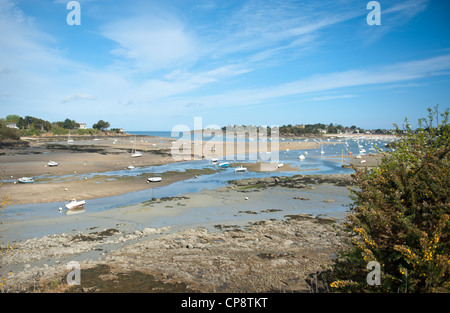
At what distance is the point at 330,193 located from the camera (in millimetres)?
36812

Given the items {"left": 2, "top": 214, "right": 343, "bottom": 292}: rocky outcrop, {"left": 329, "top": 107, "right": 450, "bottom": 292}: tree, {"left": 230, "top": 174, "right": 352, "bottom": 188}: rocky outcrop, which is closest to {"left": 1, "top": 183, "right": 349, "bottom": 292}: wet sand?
{"left": 2, "top": 214, "right": 343, "bottom": 292}: rocky outcrop

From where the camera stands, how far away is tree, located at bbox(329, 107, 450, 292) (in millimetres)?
6695

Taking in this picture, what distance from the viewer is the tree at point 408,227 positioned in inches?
264

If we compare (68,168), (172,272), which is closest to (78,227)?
(172,272)

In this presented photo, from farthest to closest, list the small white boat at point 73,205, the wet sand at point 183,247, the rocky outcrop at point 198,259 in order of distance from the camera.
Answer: the small white boat at point 73,205 → the wet sand at point 183,247 → the rocky outcrop at point 198,259

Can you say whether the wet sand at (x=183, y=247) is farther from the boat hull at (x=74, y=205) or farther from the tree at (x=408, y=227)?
the tree at (x=408, y=227)

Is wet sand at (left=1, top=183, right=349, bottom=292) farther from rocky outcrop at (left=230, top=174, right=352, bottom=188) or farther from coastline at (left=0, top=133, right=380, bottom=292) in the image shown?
rocky outcrop at (left=230, top=174, right=352, bottom=188)

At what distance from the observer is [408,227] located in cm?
695

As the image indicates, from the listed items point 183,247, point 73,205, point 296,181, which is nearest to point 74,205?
point 73,205

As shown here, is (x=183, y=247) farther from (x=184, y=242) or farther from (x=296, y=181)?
(x=296, y=181)

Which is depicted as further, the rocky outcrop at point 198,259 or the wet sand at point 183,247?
the wet sand at point 183,247

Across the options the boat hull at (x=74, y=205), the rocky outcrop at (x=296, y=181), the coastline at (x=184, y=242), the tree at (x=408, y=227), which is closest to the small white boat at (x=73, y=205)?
the boat hull at (x=74, y=205)
